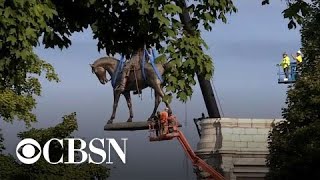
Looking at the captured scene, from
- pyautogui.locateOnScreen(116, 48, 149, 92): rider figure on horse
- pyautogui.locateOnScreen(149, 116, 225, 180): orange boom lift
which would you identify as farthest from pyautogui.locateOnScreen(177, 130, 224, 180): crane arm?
pyautogui.locateOnScreen(116, 48, 149, 92): rider figure on horse

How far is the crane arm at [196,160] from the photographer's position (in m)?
28.1

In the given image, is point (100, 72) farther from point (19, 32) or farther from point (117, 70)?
point (19, 32)

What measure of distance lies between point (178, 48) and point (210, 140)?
21132mm

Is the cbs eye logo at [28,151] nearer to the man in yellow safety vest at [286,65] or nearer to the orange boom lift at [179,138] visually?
the orange boom lift at [179,138]

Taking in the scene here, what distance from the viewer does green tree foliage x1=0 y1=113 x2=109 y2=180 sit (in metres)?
26.6

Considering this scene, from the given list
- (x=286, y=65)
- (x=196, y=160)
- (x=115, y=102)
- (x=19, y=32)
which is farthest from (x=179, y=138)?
(x=19, y=32)

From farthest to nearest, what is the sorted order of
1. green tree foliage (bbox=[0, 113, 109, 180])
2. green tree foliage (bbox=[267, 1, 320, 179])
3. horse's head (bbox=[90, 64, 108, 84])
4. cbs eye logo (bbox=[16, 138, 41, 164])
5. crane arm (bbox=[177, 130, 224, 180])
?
1. crane arm (bbox=[177, 130, 224, 180])
2. green tree foliage (bbox=[0, 113, 109, 180])
3. cbs eye logo (bbox=[16, 138, 41, 164])
4. horse's head (bbox=[90, 64, 108, 84])
5. green tree foliage (bbox=[267, 1, 320, 179])

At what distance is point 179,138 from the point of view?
2758cm

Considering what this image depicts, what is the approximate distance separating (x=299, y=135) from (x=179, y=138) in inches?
→ 217

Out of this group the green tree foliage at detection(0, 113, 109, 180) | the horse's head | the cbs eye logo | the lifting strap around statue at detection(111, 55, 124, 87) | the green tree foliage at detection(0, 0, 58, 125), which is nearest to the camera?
the green tree foliage at detection(0, 0, 58, 125)

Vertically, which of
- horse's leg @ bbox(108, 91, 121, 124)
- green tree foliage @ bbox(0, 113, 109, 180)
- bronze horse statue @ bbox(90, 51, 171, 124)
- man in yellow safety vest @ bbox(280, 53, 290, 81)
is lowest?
green tree foliage @ bbox(0, 113, 109, 180)

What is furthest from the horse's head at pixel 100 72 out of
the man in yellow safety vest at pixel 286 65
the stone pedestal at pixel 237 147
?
the man in yellow safety vest at pixel 286 65

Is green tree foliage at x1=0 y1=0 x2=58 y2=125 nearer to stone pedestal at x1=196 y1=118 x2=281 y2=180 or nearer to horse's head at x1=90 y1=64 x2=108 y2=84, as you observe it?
horse's head at x1=90 y1=64 x2=108 y2=84

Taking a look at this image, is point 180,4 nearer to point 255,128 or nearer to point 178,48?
point 178,48
